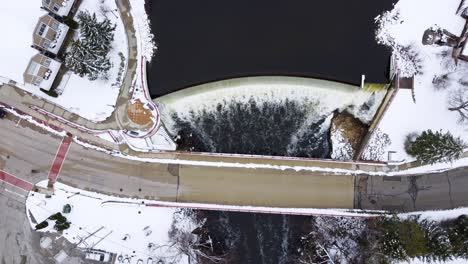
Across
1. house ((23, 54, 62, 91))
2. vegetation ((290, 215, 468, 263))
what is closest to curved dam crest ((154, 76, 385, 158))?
vegetation ((290, 215, 468, 263))

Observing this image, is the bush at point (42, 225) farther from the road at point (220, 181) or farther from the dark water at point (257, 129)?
the dark water at point (257, 129)

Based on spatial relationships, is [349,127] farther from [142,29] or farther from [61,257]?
[61,257]

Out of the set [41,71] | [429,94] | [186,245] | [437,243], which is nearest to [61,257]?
[186,245]

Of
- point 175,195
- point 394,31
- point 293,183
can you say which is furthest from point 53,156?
point 394,31

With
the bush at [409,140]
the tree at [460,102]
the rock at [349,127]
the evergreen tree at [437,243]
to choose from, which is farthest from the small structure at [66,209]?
the tree at [460,102]

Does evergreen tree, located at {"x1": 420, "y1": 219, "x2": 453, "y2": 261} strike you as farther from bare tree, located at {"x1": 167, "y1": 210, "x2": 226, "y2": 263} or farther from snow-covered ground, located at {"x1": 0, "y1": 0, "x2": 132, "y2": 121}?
snow-covered ground, located at {"x1": 0, "y1": 0, "x2": 132, "y2": 121}

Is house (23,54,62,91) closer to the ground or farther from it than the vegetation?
farther from it

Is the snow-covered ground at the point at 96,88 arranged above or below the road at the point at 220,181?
above
